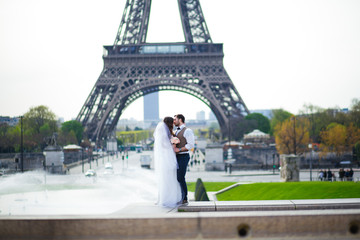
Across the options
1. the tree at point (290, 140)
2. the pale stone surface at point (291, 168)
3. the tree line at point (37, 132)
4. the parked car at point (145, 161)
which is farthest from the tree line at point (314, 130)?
the tree line at point (37, 132)

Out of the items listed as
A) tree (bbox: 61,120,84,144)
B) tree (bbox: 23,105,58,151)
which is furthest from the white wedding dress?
tree (bbox: 61,120,84,144)

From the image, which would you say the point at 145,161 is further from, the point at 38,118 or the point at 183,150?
the point at 183,150

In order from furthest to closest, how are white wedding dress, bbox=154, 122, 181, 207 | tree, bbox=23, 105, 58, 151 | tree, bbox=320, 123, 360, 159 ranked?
tree, bbox=23, 105, 58, 151, tree, bbox=320, 123, 360, 159, white wedding dress, bbox=154, 122, 181, 207

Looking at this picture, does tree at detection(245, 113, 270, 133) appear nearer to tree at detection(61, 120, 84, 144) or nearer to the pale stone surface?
tree at detection(61, 120, 84, 144)

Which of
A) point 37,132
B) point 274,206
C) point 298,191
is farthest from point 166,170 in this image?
point 37,132

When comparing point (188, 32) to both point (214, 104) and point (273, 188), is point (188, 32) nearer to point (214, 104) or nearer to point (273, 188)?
point (214, 104)

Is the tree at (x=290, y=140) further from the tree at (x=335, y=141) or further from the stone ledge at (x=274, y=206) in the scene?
the stone ledge at (x=274, y=206)
